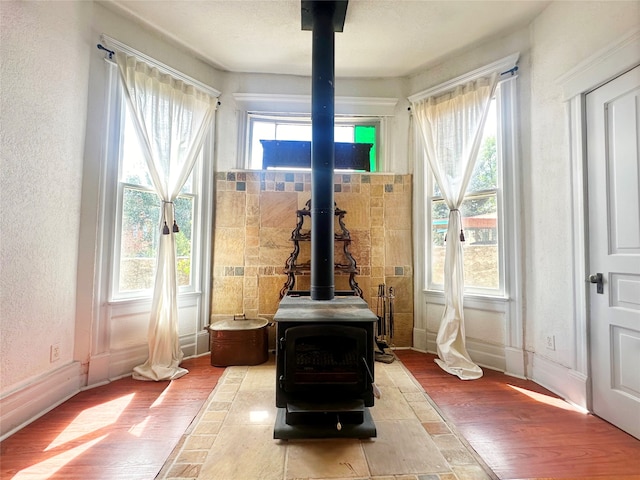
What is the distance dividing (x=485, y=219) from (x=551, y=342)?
→ 1.09m

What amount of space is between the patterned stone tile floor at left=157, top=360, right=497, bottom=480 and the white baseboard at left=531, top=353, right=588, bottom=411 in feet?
3.15

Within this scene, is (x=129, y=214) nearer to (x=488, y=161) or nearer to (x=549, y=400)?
(x=488, y=161)

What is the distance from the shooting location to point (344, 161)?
3113 mm

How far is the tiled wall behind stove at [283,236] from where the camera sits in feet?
9.84

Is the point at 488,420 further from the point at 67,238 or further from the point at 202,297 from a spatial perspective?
the point at 67,238

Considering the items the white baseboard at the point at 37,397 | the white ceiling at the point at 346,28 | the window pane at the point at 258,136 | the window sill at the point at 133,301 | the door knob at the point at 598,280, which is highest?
the white ceiling at the point at 346,28

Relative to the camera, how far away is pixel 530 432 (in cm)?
168

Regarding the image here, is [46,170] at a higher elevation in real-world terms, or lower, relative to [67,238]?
higher

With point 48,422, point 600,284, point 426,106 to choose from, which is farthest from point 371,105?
point 48,422

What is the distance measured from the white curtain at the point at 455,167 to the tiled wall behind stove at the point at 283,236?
449mm

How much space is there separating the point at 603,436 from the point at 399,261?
72.4 inches

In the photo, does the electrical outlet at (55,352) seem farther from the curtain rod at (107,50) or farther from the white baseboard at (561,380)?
the white baseboard at (561,380)

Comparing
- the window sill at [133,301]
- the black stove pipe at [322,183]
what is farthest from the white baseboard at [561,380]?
the window sill at [133,301]

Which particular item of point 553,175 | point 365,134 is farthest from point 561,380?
point 365,134
